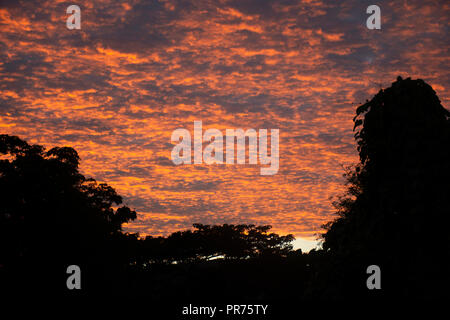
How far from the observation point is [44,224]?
92.4ft

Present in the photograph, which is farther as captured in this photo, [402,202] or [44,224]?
[44,224]

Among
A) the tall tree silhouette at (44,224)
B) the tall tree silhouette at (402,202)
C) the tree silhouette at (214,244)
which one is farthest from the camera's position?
the tree silhouette at (214,244)

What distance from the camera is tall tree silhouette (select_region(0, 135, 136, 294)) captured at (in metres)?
26.5

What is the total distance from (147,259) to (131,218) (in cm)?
1164

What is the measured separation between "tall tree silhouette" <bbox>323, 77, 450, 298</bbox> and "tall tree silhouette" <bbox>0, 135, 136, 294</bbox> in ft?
68.6

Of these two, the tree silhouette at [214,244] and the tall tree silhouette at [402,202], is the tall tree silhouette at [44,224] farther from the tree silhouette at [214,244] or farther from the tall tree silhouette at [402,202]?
the tall tree silhouette at [402,202]

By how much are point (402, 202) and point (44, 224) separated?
23664mm

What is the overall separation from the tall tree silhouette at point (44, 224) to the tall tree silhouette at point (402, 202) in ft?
68.6

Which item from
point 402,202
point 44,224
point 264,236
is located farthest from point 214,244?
point 402,202

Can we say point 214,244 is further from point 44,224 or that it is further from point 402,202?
point 402,202

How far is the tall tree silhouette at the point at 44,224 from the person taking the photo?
26.5m

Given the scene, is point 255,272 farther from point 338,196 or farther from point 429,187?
point 429,187

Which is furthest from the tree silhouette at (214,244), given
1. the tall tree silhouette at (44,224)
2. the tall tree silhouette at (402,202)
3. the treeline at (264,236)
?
the tall tree silhouette at (402,202)
